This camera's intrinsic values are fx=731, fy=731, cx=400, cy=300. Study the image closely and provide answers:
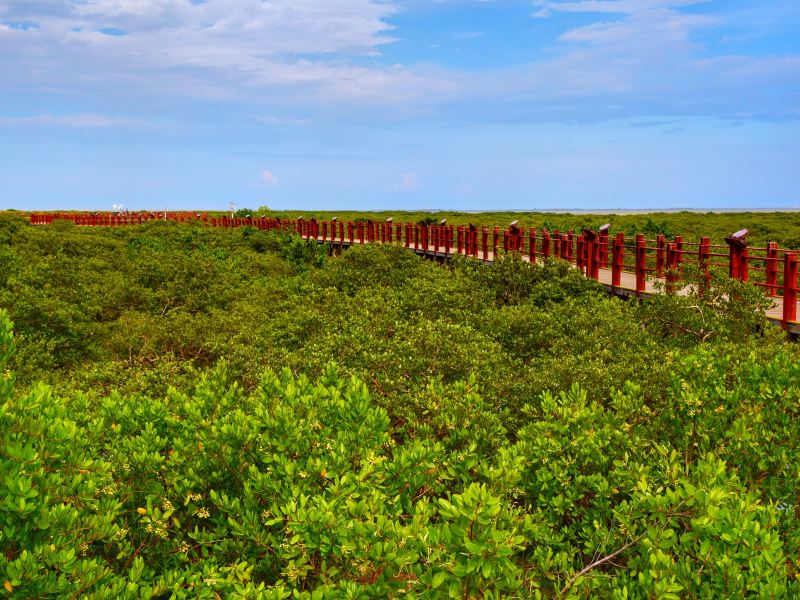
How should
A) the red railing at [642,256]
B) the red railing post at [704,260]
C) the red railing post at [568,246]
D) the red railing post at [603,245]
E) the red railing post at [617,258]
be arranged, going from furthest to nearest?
1. the red railing post at [568,246]
2. the red railing post at [603,245]
3. the red railing post at [617,258]
4. the red railing post at [704,260]
5. the red railing at [642,256]

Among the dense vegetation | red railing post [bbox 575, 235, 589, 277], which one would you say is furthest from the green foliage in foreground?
red railing post [bbox 575, 235, 589, 277]

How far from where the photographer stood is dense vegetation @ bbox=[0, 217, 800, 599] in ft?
11.3

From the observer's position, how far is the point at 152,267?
24141mm

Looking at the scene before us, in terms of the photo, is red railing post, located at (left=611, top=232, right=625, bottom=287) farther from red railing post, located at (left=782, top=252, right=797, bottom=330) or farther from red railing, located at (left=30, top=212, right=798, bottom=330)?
red railing post, located at (left=782, top=252, right=797, bottom=330)

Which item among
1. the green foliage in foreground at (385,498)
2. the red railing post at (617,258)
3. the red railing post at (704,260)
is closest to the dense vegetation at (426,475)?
the green foliage in foreground at (385,498)

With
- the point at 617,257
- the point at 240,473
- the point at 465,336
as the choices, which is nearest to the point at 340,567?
the point at 240,473

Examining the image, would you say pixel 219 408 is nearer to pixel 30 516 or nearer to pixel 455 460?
pixel 455 460

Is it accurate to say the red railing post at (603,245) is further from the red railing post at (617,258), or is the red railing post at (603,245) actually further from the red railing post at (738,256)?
the red railing post at (738,256)

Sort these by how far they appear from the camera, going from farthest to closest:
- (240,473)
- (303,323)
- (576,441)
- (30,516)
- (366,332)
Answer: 1. (303,323)
2. (366,332)
3. (576,441)
4. (240,473)
5. (30,516)

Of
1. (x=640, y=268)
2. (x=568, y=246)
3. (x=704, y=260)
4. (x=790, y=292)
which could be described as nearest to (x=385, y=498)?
(x=790, y=292)

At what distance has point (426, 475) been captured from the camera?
468 cm

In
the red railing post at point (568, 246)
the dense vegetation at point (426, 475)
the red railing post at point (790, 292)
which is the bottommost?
the dense vegetation at point (426, 475)

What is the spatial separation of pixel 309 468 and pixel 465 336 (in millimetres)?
6313

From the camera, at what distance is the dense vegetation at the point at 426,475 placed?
11.3 ft
